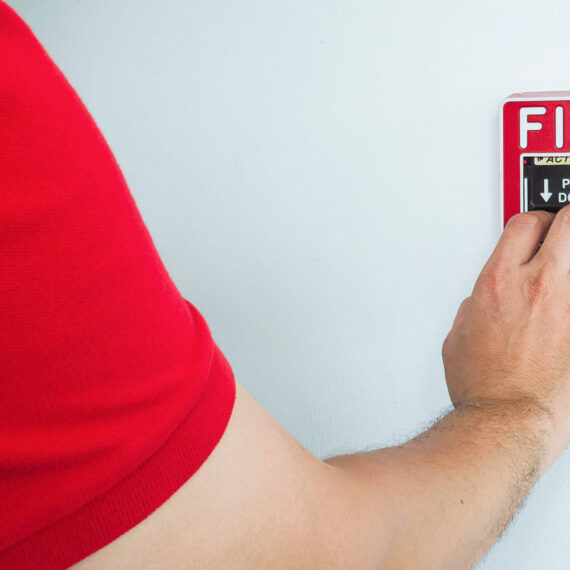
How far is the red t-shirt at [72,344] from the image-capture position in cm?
25

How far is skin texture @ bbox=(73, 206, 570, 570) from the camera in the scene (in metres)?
0.30

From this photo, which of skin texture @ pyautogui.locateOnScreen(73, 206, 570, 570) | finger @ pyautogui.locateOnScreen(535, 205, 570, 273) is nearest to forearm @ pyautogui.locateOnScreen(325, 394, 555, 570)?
skin texture @ pyautogui.locateOnScreen(73, 206, 570, 570)

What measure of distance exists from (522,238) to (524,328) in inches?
2.8

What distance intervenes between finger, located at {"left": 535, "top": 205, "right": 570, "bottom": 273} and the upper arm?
0.24 m

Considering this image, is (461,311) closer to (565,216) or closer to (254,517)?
(565,216)

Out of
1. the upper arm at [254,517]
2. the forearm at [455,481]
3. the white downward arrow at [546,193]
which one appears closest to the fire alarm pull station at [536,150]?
the white downward arrow at [546,193]

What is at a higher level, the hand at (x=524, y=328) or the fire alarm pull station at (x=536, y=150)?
the fire alarm pull station at (x=536, y=150)

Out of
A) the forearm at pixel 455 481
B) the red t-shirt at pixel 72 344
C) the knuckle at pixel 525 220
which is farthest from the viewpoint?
the knuckle at pixel 525 220

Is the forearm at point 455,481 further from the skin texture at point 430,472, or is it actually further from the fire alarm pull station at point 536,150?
the fire alarm pull station at point 536,150

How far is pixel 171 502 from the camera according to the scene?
288 mm

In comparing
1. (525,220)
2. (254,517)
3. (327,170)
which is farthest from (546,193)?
(254,517)

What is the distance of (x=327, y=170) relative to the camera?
20.9 inches

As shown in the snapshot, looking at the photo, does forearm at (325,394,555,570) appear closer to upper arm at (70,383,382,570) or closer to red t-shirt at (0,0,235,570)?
upper arm at (70,383,382,570)

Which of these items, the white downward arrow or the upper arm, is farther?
the white downward arrow
